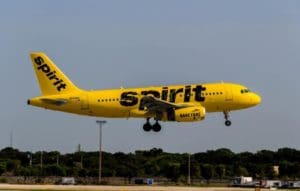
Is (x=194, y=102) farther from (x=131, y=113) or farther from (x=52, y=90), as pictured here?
(x=52, y=90)

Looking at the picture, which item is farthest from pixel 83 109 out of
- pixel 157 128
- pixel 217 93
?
pixel 217 93

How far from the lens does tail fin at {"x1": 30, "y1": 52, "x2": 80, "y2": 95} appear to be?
109 m

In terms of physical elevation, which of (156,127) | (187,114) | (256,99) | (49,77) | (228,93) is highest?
(49,77)

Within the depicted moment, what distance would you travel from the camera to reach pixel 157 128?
106125mm

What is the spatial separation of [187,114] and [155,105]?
460cm

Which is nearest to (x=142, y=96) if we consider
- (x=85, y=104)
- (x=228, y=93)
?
(x=85, y=104)

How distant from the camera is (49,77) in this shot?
Answer: 11112 centimetres

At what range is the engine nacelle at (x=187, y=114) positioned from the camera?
327 feet

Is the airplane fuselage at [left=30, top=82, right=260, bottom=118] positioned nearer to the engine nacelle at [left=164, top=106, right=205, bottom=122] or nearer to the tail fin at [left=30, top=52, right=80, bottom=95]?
the engine nacelle at [left=164, top=106, right=205, bottom=122]

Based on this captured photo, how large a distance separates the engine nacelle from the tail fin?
14959mm

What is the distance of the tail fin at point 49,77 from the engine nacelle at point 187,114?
15.0 metres

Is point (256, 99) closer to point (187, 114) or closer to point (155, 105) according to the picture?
point (187, 114)

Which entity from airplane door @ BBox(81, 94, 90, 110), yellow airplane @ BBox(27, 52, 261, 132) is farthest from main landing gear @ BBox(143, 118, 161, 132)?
airplane door @ BBox(81, 94, 90, 110)

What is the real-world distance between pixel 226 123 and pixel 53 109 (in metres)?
24.5
